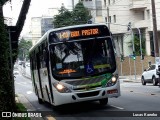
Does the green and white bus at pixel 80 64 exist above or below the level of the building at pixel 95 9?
below

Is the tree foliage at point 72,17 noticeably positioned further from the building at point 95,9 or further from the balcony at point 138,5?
the balcony at point 138,5

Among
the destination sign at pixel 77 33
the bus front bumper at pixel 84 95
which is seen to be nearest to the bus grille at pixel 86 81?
the bus front bumper at pixel 84 95

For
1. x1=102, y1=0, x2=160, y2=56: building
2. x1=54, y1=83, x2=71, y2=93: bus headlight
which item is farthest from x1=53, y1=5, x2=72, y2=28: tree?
x1=54, y1=83, x2=71, y2=93: bus headlight

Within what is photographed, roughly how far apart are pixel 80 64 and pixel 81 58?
0.72 feet

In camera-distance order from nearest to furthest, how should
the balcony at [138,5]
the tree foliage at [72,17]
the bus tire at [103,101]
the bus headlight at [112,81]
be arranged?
the bus headlight at [112,81]
the bus tire at [103,101]
the balcony at [138,5]
the tree foliage at [72,17]

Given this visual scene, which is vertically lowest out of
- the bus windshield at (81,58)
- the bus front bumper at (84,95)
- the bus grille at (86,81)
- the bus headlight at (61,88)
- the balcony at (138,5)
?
the bus front bumper at (84,95)

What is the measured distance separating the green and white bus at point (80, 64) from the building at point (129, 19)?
41100 millimetres

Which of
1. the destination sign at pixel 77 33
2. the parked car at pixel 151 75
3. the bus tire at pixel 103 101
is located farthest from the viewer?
the parked car at pixel 151 75

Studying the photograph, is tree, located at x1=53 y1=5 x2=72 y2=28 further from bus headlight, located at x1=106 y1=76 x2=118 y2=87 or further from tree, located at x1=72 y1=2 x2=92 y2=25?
bus headlight, located at x1=106 y1=76 x2=118 y2=87

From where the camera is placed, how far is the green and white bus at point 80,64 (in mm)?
14734

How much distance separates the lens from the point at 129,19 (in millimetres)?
60250

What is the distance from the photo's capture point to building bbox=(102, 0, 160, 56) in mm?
57441

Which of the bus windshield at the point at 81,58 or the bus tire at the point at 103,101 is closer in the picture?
the bus windshield at the point at 81,58

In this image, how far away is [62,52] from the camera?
1500 centimetres
